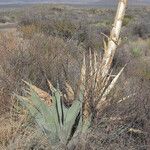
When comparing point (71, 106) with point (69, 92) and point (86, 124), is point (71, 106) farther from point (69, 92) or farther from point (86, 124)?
point (69, 92)

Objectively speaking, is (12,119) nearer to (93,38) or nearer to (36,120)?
(36,120)

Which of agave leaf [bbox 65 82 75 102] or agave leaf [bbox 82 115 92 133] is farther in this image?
agave leaf [bbox 65 82 75 102]

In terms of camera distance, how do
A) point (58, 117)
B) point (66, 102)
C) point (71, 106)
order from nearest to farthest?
point (71, 106) → point (58, 117) → point (66, 102)

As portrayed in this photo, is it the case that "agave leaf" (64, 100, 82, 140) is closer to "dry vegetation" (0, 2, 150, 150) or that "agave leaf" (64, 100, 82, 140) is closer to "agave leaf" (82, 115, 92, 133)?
"agave leaf" (82, 115, 92, 133)

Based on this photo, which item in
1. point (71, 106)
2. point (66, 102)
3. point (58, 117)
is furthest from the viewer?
point (66, 102)

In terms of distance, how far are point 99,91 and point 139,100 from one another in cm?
127

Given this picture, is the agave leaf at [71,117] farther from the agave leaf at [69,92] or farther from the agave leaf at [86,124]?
the agave leaf at [69,92]

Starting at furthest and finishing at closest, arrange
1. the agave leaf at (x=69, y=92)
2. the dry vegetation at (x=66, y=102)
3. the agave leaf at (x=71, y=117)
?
the agave leaf at (x=69, y=92) → the agave leaf at (x=71, y=117) → the dry vegetation at (x=66, y=102)

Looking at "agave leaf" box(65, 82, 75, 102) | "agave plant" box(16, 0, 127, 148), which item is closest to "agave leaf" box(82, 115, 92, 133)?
"agave plant" box(16, 0, 127, 148)

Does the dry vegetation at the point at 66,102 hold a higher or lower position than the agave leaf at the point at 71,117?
lower

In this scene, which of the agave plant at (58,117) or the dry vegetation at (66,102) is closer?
the dry vegetation at (66,102)

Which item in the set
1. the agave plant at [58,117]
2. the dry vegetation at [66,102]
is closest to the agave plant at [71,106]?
the agave plant at [58,117]

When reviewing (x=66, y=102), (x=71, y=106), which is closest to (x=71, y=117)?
(x=71, y=106)

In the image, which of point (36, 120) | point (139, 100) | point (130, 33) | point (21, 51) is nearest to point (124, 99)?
point (139, 100)
